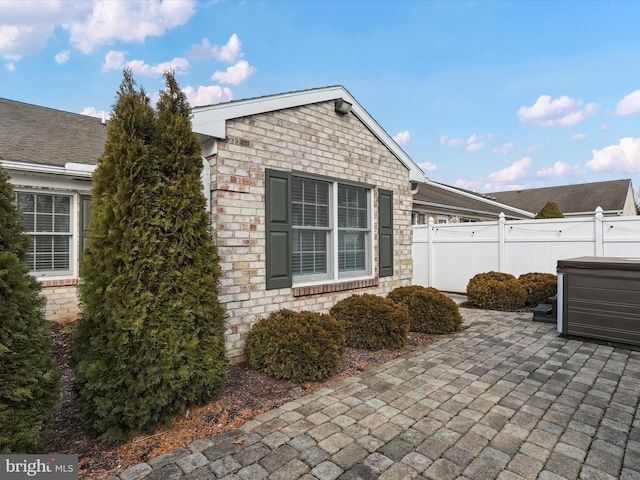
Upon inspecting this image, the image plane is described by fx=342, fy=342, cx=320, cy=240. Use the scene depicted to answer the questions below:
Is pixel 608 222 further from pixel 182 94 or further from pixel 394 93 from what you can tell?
pixel 182 94

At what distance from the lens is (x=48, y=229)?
630 cm

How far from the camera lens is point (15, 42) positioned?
742 centimetres

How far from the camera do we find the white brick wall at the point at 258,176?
4.14 metres

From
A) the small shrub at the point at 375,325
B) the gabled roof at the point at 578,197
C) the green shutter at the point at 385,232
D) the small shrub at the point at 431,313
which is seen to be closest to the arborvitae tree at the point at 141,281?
the small shrub at the point at 375,325

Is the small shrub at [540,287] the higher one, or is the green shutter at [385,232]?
the green shutter at [385,232]

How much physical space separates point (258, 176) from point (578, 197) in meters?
28.1

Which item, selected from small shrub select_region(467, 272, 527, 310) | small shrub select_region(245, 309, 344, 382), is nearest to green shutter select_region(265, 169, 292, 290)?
small shrub select_region(245, 309, 344, 382)

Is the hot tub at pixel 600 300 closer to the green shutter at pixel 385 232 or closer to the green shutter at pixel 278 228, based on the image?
the green shutter at pixel 385 232

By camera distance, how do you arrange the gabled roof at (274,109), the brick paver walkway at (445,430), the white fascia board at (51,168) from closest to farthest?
the brick paver walkway at (445,430)
the gabled roof at (274,109)
the white fascia board at (51,168)

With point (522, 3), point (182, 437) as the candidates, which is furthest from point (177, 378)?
point (522, 3)

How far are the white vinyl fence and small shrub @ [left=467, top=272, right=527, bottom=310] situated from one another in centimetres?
116

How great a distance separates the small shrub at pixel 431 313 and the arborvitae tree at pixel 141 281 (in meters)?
3.89

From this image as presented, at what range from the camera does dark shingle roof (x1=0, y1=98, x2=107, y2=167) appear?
627cm

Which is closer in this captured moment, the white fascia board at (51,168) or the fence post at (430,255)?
the white fascia board at (51,168)
